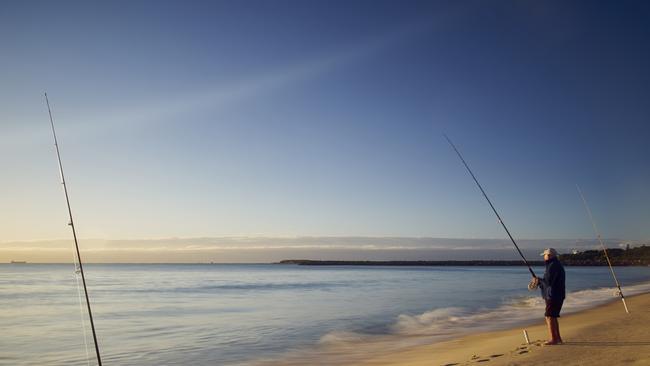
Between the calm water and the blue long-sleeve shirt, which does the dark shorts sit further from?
the calm water

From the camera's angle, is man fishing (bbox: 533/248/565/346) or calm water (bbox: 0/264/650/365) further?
calm water (bbox: 0/264/650/365)

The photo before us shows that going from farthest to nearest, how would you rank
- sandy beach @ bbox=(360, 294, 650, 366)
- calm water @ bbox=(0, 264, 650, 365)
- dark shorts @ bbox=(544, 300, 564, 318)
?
calm water @ bbox=(0, 264, 650, 365), dark shorts @ bbox=(544, 300, 564, 318), sandy beach @ bbox=(360, 294, 650, 366)

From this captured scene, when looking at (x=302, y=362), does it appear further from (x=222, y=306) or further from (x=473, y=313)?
(x=222, y=306)

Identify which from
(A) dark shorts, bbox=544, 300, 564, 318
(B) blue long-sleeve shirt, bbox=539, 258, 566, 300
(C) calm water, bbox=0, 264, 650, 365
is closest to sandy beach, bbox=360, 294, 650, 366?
(A) dark shorts, bbox=544, 300, 564, 318

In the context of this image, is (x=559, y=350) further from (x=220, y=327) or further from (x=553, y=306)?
(x=220, y=327)

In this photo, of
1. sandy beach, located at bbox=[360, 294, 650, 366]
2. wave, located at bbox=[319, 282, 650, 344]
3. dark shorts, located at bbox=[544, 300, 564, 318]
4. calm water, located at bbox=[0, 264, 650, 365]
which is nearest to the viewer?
sandy beach, located at bbox=[360, 294, 650, 366]

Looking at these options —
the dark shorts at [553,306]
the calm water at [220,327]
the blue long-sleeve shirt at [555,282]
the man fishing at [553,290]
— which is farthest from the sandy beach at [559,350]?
the calm water at [220,327]

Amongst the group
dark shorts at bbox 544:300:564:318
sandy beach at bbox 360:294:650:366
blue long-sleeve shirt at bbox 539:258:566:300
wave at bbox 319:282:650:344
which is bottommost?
wave at bbox 319:282:650:344

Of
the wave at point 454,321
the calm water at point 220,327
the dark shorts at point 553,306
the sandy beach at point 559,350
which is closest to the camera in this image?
the sandy beach at point 559,350

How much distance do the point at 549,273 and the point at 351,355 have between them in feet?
17.5

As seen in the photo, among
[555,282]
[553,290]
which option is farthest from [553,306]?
[555,282]

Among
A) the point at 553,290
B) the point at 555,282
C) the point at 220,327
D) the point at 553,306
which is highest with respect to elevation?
the point at 555,282

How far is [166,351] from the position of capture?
1258 cm

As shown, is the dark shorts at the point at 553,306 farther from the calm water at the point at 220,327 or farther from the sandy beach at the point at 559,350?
the calm water at the point at 220,327
